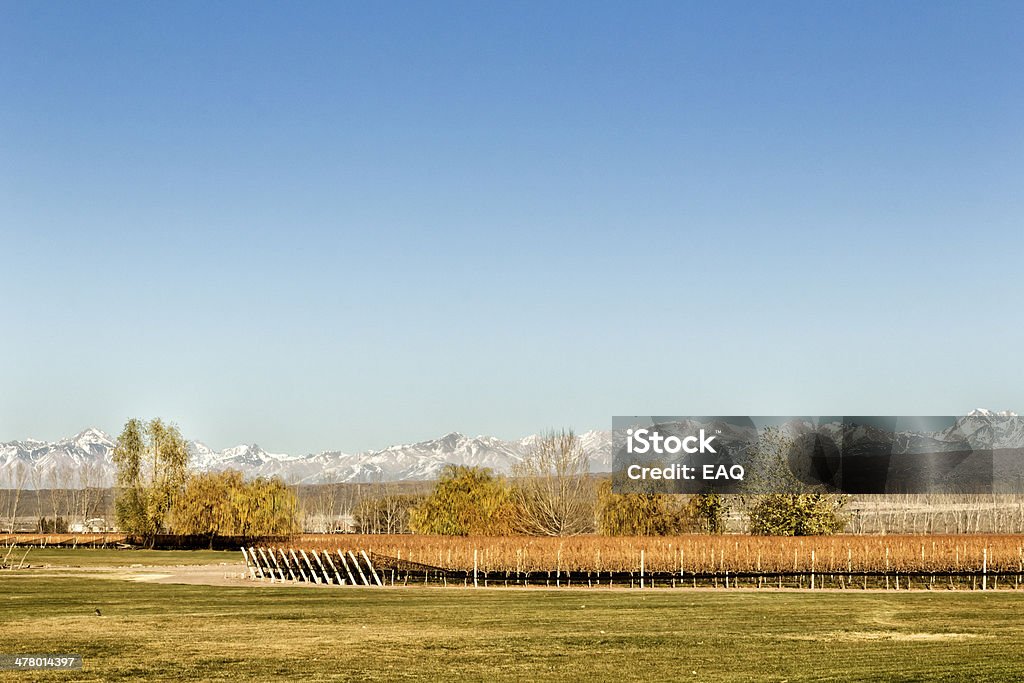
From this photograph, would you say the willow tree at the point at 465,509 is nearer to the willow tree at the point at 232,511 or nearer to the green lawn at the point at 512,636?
the willow tree at the point at 232,511

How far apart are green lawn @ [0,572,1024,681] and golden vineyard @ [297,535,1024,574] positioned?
14.5 meters

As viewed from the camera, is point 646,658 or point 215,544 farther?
point 215,544

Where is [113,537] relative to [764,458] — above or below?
below

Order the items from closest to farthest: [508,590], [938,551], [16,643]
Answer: [16,643] < [508,590] < [938,551]

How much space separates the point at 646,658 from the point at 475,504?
172 ft

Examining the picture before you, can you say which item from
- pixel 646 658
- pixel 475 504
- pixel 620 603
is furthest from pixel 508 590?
pixel 475 504

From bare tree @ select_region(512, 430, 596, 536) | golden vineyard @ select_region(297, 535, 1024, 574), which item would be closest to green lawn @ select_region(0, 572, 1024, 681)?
golden vineyard @ select_region(297, 535, 1024, 574)

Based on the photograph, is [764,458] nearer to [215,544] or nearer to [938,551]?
[938,551]

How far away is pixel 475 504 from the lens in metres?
71.4

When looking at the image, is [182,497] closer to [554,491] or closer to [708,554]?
[554,491]

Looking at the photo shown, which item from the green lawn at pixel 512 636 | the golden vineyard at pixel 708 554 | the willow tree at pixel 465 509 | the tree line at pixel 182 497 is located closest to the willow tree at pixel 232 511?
the tree line at pixel 182 497

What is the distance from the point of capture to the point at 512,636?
23.0 m

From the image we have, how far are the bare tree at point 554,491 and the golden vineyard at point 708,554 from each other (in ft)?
51.8

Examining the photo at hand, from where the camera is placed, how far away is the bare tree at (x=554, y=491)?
69250 mm
